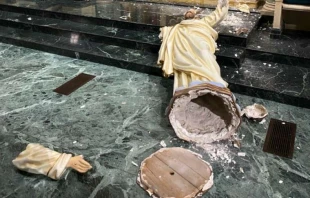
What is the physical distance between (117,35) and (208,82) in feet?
6.64

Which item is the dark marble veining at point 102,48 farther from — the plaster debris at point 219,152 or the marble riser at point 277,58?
the plaster debris at point 219,152

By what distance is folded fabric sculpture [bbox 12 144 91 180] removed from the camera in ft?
7.07

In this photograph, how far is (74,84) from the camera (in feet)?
11.2

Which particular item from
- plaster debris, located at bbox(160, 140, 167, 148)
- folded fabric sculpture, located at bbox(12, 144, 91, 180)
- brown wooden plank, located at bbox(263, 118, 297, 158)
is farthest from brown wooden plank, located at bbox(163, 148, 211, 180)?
folded fabric sculpture, located at bbox(12, 144, 91, 180)

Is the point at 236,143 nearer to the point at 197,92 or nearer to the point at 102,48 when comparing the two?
the point at 197,92

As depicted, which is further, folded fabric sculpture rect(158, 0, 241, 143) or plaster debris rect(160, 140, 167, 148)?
plaster debris rect(160, 140, 167, 148)

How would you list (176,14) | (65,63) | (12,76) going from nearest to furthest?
(12,76)
(65,63)
(176,14)

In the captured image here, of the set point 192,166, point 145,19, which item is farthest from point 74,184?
A: point 145,19

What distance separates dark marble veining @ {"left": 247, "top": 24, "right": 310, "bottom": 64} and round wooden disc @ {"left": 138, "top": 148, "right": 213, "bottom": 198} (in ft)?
5.49

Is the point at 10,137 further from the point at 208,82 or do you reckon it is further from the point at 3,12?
the point at 3,12

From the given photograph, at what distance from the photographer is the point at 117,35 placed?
13.0 feet

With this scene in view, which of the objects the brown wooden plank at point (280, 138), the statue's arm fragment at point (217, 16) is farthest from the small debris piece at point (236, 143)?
the statue's arm fragment at point (217, 16)

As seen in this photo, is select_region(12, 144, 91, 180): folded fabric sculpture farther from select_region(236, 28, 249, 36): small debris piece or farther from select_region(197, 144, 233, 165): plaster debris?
select_region(236, 28, 249, 36): small debris piece

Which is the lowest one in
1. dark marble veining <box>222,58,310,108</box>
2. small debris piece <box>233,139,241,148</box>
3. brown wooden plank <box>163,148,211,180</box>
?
brown wooden plank <box>163,148,211,180</box>
